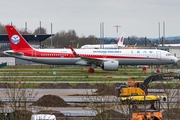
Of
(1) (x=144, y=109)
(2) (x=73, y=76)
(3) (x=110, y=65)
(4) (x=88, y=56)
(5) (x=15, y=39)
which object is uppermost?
(5) (x=15, y=39)

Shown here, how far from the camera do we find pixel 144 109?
21656 mm

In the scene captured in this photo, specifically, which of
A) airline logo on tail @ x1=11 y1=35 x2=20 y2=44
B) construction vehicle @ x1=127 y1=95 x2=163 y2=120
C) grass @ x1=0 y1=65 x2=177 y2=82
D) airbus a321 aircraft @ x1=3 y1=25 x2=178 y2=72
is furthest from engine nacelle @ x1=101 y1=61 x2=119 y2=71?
construction vehicle @ x1=127 y1=95 x2=163 y2=120

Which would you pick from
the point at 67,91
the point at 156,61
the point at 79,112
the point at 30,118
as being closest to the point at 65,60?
the point at 156,61

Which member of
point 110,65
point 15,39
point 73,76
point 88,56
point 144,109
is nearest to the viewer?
point 144,109

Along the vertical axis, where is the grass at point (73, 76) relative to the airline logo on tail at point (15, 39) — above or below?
below

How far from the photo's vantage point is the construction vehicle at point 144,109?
20969 mm

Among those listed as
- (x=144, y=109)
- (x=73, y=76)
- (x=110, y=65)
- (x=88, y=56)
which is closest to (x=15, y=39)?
(x=88, y=56)

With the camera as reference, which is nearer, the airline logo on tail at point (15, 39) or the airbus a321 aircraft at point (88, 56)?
the airbus a321 aircraft at point (88, 56)

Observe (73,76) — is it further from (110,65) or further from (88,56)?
(88,56)

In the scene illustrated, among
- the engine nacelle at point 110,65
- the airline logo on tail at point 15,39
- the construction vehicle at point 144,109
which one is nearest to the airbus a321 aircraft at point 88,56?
the airline logo on tail at point 15,39

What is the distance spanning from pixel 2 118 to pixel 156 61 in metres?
48.6

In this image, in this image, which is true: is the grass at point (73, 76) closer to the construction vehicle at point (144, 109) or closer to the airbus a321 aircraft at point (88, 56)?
the airbus a321 aircraft at point (88, 56)

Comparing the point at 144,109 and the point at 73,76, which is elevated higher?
the point at 144,109

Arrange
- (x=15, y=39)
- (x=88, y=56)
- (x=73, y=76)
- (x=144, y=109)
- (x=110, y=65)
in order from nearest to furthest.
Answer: (x=144, y=109), (x=73, y=76), (x=110, y=65), (x=88, y=56), (x=15, y=39)
